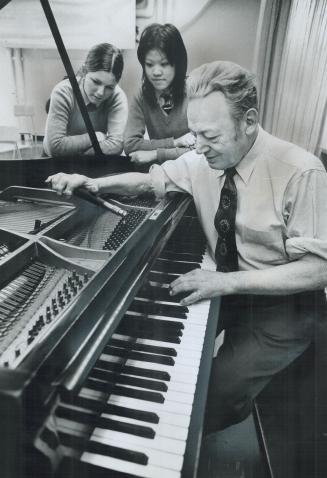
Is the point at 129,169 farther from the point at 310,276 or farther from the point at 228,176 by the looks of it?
the point at 310,276

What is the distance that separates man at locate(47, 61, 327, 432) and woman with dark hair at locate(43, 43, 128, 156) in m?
1.59

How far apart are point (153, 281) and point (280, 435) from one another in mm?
1041

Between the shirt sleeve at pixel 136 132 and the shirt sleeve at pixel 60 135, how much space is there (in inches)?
16.9

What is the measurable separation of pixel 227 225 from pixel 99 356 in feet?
3.71

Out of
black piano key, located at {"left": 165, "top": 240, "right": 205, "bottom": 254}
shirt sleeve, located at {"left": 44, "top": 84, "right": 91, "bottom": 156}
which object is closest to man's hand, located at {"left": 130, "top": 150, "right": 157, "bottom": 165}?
shirt sleeve, located at {"left": 44, "top": 84, "right": 91, "bottom": 156}

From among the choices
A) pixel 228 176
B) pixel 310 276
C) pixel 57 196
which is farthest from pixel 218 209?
pixel 57 196

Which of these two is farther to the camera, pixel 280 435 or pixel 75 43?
pixel 75 43

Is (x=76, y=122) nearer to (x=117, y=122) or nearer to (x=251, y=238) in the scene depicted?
(x=117, y=122)

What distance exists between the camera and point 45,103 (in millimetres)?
3566

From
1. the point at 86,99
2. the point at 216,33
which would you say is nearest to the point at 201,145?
the point at 86,99

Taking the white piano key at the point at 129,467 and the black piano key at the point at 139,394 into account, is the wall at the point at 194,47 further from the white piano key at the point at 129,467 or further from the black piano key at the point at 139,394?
the white piano key at the point at 129,467

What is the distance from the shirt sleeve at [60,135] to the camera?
330cm

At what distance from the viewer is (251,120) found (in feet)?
5.50

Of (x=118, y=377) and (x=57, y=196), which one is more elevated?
(x=57, y=196)
